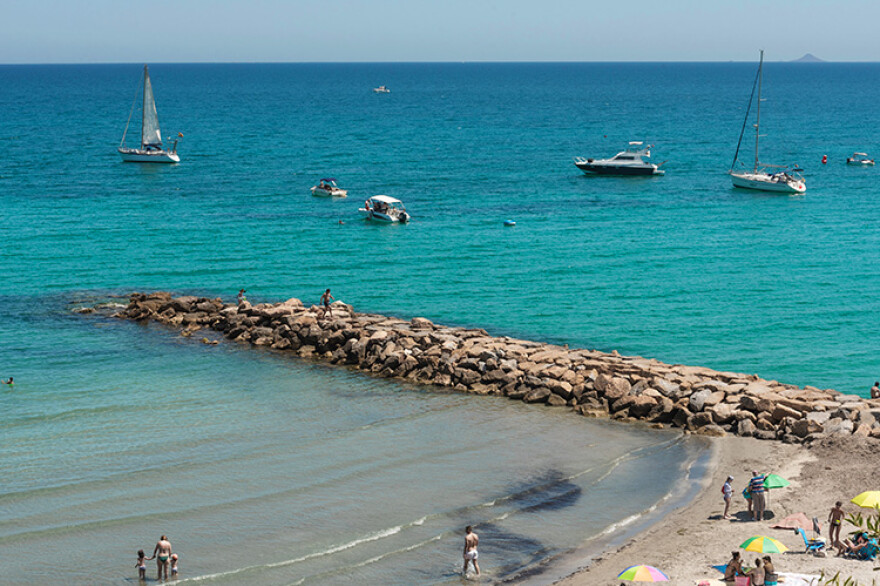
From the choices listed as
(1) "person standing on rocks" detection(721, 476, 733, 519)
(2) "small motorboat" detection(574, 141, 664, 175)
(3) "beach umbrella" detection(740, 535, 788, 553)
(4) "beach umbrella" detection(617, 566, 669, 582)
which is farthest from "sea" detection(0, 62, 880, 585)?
(3) "beach umbrella" detection(740, 535, 788, 553)

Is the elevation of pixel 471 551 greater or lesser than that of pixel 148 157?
lesser

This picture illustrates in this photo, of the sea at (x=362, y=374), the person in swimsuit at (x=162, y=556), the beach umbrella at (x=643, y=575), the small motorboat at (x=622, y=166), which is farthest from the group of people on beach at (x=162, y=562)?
the small motorboat at (x=622, y=166)

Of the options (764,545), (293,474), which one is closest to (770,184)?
(293,474)

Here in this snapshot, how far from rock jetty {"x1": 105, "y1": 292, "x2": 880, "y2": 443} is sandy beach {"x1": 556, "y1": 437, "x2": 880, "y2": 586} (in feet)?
4.16

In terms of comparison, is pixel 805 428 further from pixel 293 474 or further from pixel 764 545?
pixel 293 474

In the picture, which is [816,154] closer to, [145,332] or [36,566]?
[145,332]

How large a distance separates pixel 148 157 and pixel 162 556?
273 feet

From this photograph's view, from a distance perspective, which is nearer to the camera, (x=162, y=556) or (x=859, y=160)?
(x=162, y=556)

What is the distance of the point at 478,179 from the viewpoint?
89.5m

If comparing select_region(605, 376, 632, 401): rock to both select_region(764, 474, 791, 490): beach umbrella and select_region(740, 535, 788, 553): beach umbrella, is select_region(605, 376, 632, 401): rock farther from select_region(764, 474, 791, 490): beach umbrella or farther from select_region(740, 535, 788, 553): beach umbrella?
select_region(740, 535, 788, 553): beach umbrella

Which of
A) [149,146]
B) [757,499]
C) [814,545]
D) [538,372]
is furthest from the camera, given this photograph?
[149,146]

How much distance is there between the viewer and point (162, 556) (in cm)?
2336

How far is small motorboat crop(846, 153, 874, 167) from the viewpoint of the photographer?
99875mm

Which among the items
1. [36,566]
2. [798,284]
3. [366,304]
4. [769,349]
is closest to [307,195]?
[366,304]
